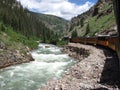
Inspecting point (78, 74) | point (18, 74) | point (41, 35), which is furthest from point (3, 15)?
Result: point (78, 74)

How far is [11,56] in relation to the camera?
41625mm

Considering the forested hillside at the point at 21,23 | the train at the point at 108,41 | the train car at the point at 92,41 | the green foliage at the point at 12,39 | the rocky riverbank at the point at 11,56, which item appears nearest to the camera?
the train at the point at 108,41

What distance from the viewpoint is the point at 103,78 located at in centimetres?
1894

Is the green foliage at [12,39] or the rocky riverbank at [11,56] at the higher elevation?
the green foliage at [12,39]

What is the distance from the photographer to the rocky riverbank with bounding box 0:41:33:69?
39019mm

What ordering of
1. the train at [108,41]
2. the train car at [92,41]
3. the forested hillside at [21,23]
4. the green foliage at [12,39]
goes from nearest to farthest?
the train at [108,41] → the green foliage at [12,39] → the train car at [92,41] → the forested hillside at [21,23]

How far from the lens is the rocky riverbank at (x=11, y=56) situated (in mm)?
39019

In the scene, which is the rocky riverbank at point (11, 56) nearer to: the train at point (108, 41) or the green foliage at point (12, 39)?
the green foliage at point (12, 39)

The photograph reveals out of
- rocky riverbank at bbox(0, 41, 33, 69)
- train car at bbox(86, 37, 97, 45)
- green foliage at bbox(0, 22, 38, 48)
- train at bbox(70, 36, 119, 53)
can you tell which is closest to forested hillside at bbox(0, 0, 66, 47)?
green foliage at bbox(0, 22, 38, 48)

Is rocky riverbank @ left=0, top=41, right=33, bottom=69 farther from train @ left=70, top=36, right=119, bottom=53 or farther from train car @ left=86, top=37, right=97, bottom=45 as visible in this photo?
train car @ left=86, top=37, right=97, bottom=45

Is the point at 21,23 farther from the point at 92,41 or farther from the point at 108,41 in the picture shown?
the point at 108,41

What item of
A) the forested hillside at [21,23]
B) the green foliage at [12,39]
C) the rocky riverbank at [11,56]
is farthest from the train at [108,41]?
the forested hillside at [21,23]

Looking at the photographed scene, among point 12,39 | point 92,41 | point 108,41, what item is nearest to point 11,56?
point 12,39

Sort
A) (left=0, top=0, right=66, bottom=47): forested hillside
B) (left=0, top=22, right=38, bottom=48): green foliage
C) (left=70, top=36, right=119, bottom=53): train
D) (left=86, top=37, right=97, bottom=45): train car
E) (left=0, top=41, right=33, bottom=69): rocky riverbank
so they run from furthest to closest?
(left=0, top=0, right=66, bottom=47): forested hillside, (left=86, top=37, right=97, bottom=45): train car, (left=0, top=22, right=38, bottom=48): green foliage, (left=0, top=41, right=33, bottom=69): rocky riverbank, (left=70, top=36, right=119, bottom=53): train
